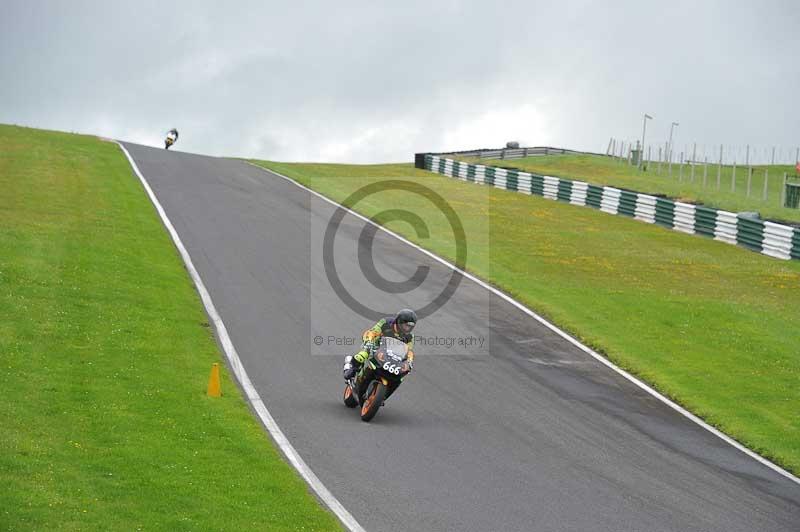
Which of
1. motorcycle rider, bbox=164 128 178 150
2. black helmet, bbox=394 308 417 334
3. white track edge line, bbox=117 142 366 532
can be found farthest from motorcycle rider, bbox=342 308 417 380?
motorcycle rider, bbox=164 128 178 150

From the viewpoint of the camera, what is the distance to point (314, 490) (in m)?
12.9

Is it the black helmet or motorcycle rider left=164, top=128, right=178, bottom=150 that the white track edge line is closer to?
the black helmet

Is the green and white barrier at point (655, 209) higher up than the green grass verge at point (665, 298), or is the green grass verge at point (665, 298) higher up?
the green and white barrier at point (655, 209)

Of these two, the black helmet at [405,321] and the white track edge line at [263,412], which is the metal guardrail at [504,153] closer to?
the white track edge line at [263,412]

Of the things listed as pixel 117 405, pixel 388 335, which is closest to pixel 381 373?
pixel 388 335

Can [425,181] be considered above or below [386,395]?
above

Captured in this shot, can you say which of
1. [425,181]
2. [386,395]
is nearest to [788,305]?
[386,395]

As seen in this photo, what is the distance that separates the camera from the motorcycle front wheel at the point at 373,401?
15891mm

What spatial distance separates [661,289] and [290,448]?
1708 centimetres

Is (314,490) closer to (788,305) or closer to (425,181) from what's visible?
(788,305)

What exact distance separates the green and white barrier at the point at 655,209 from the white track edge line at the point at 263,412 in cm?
2066

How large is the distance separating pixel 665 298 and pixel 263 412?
587 inches

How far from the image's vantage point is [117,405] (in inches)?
590

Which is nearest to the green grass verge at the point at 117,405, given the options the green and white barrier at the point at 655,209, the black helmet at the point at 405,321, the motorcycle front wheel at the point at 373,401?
the motorcycle front wheel at the point at 373,401
